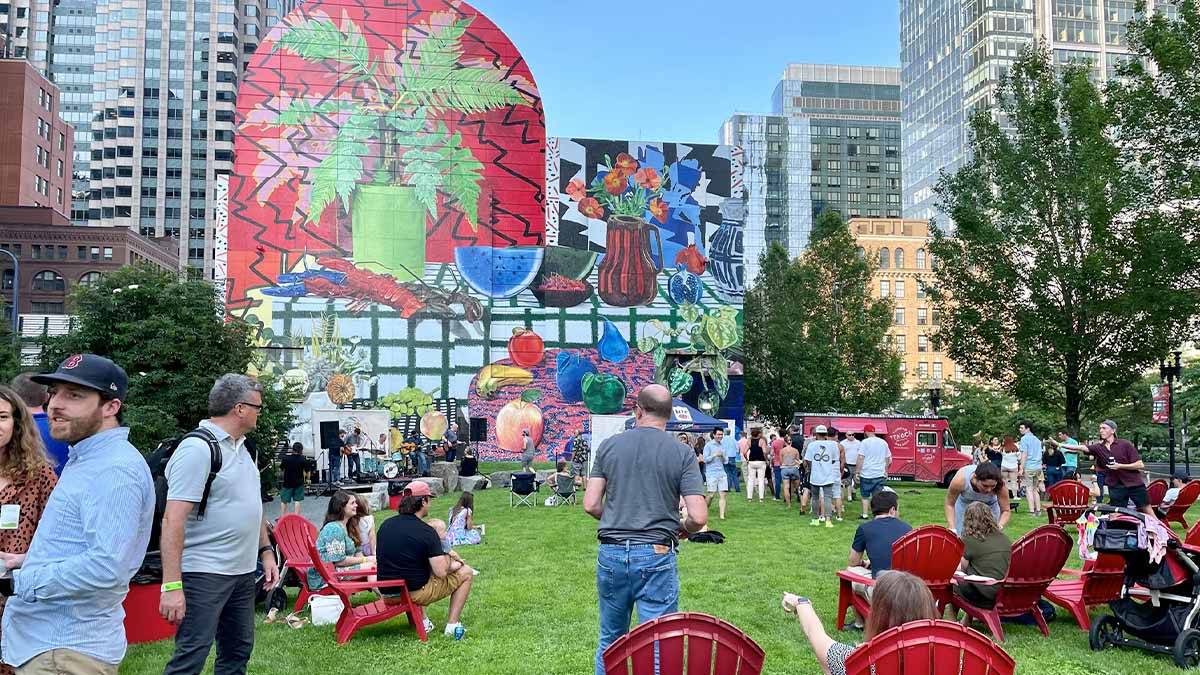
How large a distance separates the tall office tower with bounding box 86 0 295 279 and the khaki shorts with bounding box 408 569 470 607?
4593 inches

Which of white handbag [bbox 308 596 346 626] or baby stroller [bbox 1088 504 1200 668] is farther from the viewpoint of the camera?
white handbag [bbox 308 596 346 626]

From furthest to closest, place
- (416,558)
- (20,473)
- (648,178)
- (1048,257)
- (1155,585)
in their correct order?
(648,178) < (1048,257) < (416,558) < (1155,585) < (20,473)

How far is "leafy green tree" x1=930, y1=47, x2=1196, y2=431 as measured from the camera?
25266 millimetres

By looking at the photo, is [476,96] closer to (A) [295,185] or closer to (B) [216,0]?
(A) [295,185]

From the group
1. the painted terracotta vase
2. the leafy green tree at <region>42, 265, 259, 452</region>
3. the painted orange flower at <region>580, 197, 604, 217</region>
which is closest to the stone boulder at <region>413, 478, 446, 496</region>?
the leafy green tree at <region>42, 265, 259, 452</region>

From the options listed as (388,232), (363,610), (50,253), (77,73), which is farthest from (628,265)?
(77,73)

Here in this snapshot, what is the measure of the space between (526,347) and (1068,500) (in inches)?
1338

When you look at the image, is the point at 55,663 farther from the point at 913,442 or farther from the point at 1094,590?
the point at 913,442

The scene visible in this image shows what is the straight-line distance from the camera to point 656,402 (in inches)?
208

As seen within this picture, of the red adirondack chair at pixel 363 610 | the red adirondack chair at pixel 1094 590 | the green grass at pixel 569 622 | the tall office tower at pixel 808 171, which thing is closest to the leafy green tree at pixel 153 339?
the green grass at pixel 569 622

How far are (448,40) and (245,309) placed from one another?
1587cm

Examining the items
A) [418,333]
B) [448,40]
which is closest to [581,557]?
[418,333]

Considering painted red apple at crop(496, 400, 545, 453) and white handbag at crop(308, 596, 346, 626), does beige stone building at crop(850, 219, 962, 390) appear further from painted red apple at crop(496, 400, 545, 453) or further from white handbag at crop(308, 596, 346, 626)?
white handbag at crop(308, 596, 346, 626)

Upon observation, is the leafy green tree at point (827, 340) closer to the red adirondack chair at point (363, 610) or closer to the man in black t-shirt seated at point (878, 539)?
the man in black t-shirt seated at point (878, 539)
